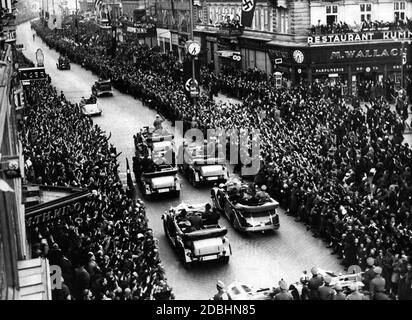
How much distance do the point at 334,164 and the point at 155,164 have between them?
7.04 metres

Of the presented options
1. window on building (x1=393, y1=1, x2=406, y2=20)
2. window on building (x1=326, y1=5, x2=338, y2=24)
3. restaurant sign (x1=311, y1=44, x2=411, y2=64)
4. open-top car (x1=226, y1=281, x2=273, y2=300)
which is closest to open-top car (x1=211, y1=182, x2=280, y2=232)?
open-top car (x1=226, y1=281, x2=273, y2=300)

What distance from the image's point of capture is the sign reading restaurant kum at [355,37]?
44531mm

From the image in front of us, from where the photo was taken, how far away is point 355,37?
44.8 metres

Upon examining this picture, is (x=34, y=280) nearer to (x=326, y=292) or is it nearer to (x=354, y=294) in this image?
(x=326, y=292)

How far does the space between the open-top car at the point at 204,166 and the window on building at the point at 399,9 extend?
24.3 m

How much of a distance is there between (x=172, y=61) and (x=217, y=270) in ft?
143

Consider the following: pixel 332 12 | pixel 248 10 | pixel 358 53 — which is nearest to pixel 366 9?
pixel 332 12

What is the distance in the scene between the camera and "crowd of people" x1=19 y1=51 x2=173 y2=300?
52.7 ft

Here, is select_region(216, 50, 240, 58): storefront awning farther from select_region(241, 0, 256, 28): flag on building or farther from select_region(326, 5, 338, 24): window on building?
select_region(326, 5, 338, 24): window on building

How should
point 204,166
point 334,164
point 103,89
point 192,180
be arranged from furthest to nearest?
point 103,89
point 192,180
point 204,166
point 334,164

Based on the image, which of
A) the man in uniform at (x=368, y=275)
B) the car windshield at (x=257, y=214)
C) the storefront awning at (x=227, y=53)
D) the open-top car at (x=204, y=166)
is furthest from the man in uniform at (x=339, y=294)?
the storefront awning at (x=227, y=53)

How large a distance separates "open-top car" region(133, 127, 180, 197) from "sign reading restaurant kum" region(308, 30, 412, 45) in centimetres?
1769

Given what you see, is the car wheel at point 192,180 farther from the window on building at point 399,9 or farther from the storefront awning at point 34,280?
the window on building at point 399,9

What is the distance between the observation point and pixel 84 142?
97.0 ft
